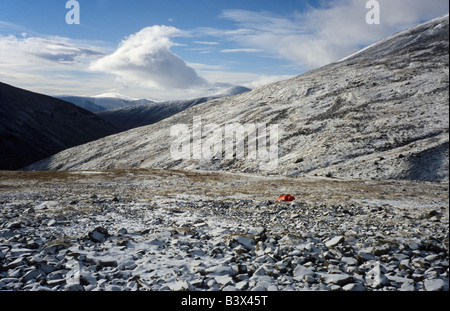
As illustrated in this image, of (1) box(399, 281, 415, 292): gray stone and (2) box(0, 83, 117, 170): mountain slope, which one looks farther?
(2) box(0, 83, 117, 170): mountain slope

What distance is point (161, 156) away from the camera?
68688 millimetres

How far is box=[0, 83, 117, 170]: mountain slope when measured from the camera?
12081 centimetres

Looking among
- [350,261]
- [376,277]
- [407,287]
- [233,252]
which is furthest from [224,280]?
[407,287]

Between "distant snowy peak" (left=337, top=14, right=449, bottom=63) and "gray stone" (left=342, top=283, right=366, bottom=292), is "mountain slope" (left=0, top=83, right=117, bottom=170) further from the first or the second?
"distant snowy peak" (left=337, top=14, right=449, bottom=63)

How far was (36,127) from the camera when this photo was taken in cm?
14700

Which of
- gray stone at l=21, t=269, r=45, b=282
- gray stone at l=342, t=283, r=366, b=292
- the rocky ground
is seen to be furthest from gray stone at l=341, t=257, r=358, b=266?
gray stone at l=21, t=269, r=45, b=282

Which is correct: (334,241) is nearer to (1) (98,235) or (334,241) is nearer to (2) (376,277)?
(2) (376,277)

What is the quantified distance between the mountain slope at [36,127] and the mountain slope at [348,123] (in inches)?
1253

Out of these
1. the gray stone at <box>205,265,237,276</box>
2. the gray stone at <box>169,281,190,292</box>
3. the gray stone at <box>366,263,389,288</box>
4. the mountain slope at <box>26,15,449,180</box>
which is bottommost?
the gray stone at <box>169,281,190,292</box>

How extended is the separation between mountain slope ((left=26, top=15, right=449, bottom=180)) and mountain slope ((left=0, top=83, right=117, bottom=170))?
31.8 metres

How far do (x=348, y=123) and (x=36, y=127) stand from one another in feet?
503

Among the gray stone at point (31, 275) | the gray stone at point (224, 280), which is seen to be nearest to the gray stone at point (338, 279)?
the gray stone at point (224, 280)
